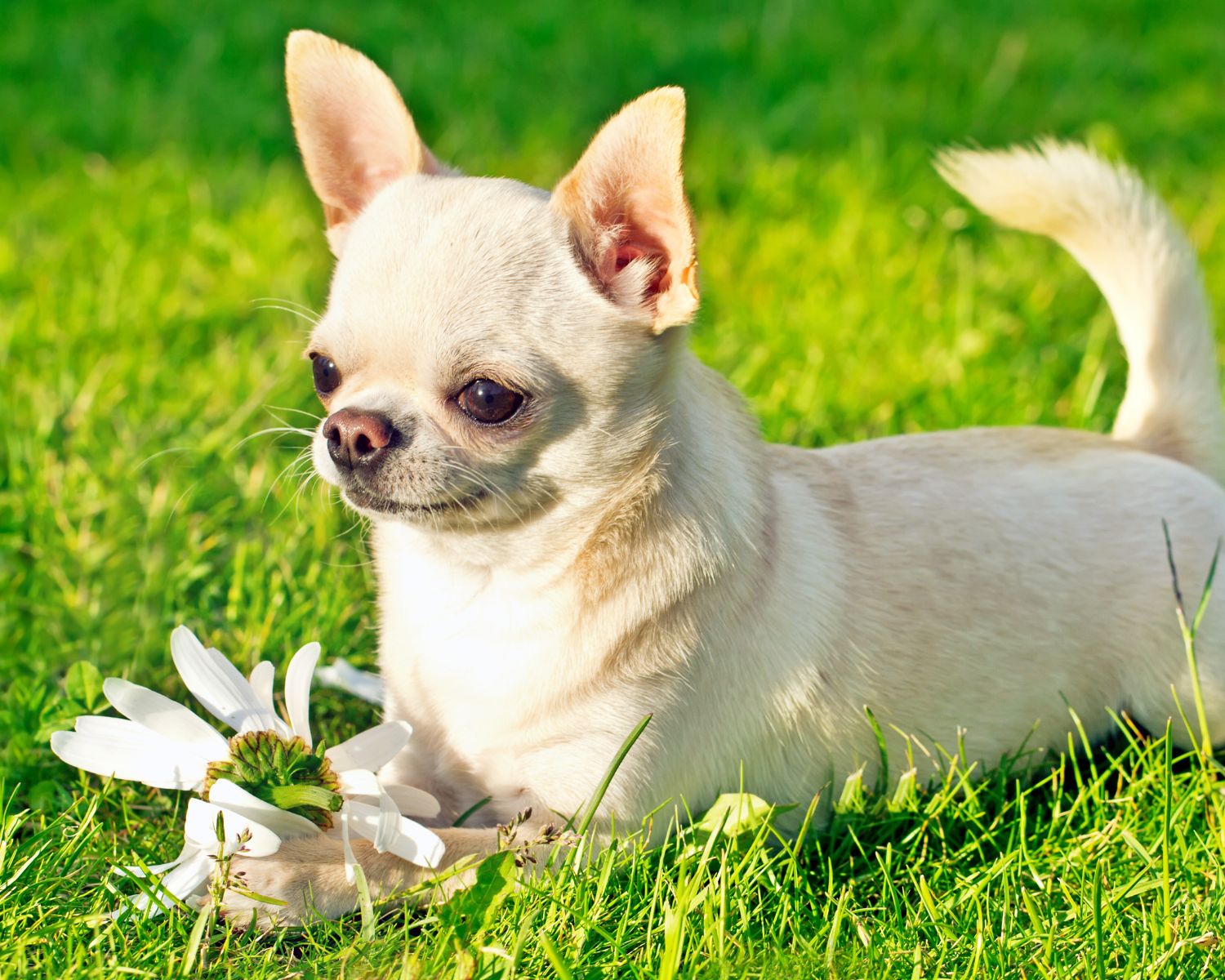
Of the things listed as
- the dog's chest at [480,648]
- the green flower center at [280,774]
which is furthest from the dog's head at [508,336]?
the green flower center at [280,774]

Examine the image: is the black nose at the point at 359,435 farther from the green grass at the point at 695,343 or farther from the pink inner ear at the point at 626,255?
the pink inner ear at the point at 626,255

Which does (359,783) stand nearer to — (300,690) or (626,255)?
(300,690)

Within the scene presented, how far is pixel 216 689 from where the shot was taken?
193 cm

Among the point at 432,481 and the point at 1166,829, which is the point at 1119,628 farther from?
the point at 432,481

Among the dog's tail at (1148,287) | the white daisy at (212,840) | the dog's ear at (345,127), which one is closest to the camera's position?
the white daisy at (212,840)

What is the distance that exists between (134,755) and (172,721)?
70 mm

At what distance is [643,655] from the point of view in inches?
81.0

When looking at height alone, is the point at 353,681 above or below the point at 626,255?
below

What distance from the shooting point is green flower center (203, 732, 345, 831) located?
188 cm

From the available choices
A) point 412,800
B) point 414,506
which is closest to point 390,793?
point 412,800

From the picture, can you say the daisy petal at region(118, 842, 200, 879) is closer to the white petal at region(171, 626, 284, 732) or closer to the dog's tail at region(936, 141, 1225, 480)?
the white petal at region(171, 626, 284, 732)

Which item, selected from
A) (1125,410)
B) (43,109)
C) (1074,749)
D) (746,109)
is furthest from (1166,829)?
(43,109)

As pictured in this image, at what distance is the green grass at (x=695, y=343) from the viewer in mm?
1888

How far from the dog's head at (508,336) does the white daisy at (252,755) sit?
1.04 ft
